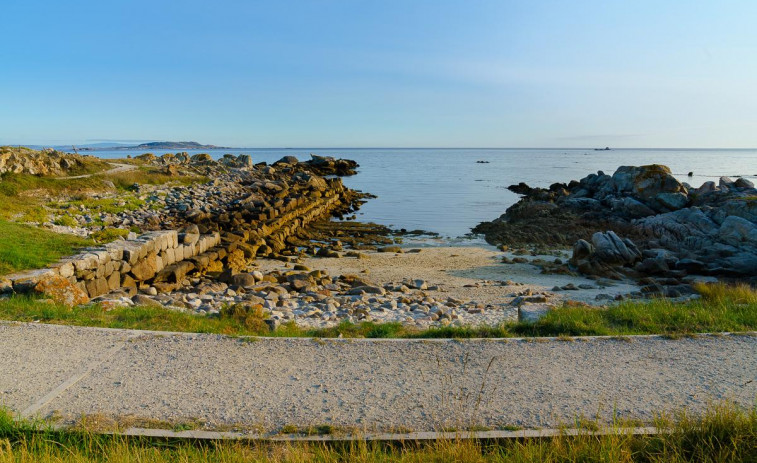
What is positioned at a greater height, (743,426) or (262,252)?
(743,426)

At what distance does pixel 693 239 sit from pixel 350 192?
2772 centimetres

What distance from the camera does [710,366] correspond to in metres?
5.87

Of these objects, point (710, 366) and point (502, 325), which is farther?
point (502, 325)

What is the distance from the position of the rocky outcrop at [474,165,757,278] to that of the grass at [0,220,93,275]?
13.7m

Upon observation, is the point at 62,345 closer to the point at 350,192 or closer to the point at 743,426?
the point at 743,426

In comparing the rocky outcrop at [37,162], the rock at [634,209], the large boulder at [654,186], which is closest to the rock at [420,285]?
the rocky outcrop at [37,162]

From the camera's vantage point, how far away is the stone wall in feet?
33.0

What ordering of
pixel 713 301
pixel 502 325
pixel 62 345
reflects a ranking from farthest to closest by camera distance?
pixel 713 301, pixel 502 325, pixel 62 345

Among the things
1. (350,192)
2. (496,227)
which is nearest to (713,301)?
(496,227)

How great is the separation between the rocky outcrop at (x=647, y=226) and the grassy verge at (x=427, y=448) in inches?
483

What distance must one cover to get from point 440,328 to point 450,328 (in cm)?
19

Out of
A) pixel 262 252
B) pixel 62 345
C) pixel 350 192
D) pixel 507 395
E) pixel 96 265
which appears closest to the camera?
pixel 507 395

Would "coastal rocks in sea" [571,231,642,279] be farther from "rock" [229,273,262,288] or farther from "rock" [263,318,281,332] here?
"rock" [263,318,281,332]

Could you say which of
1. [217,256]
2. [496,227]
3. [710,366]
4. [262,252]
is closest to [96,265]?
[217,256]
